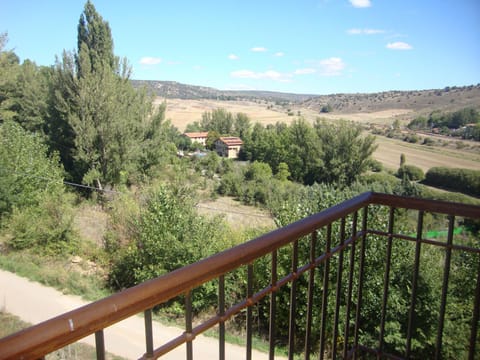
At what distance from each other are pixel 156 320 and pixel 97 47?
14.5m

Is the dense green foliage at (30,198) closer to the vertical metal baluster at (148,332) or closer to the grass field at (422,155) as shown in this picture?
the vertical metal baluster at (148,332)

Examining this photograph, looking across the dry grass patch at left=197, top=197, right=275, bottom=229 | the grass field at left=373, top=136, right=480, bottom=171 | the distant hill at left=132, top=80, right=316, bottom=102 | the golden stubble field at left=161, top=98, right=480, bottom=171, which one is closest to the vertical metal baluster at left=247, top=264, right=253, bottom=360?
the golden stubble field at left=161, top=98, right=480, bottom=171

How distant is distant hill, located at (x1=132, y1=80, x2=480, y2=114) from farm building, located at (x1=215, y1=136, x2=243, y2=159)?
812 centimetres

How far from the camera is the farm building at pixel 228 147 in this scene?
42.1 m

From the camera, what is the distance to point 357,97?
44.9 metres

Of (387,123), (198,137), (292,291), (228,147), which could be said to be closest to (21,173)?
(292,291)

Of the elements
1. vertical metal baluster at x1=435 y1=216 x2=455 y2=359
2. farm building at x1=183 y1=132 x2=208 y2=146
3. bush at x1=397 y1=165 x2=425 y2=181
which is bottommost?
bush at x1=397 y1=165 x2=425 y2=181

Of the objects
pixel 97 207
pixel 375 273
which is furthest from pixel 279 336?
pixel 97 207

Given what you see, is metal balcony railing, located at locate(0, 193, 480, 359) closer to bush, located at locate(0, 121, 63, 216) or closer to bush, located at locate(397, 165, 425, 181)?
bush, located at locate(0, 121, 63, 216)

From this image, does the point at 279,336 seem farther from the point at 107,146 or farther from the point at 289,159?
the point at 289,159

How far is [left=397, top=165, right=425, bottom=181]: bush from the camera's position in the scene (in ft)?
84.0

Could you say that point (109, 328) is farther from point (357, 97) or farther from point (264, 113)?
point (264, 113)

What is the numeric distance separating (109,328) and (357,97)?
1675 inches

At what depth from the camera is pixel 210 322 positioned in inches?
36.0
